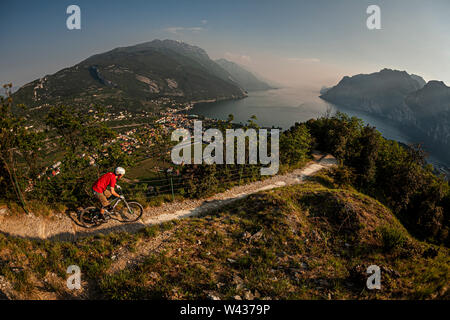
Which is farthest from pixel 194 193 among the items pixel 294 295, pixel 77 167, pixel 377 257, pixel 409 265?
pixel 409 265

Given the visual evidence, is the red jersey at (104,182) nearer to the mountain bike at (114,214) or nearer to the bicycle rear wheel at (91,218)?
the mountain bike at (114,214)

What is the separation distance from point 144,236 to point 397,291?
6.89 m

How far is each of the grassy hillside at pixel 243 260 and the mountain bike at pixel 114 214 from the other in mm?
894

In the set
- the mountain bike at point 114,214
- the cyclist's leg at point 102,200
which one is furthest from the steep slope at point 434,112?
the cyclist's leg at point 102,200

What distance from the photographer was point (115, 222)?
7.09m

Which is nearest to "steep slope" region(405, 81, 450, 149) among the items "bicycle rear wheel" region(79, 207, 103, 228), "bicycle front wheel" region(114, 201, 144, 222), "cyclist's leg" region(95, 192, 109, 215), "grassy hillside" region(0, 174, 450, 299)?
"grassy hillside" region(0, 174, 450, 299)

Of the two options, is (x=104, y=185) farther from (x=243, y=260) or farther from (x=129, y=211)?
(x=243, y=260)

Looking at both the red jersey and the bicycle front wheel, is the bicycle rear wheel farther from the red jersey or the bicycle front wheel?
the red jersey

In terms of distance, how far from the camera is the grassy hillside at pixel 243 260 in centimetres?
415

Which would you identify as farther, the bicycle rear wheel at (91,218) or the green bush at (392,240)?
the bicycle rear wheel at (91,218)

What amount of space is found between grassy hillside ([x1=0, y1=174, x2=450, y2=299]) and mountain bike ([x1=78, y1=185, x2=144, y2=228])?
894 mm

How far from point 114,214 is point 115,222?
38 cm

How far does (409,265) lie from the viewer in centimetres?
535
